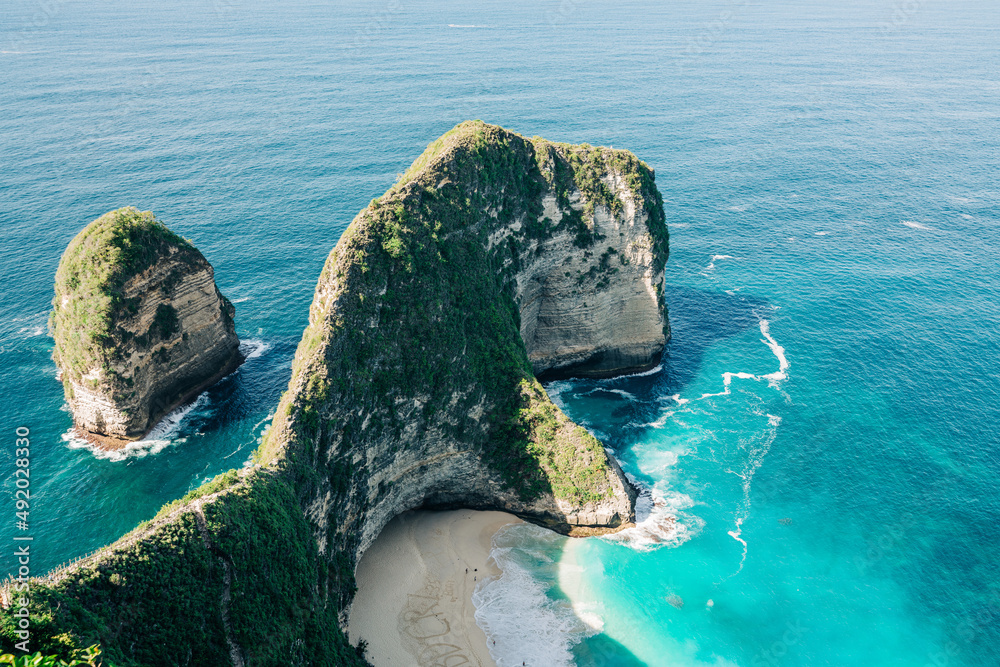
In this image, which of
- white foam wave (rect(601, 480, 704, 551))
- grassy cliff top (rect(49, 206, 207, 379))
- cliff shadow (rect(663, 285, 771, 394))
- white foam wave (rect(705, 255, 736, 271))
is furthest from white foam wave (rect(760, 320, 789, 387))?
grassy cliff top (rect(49, 206, 207, 379))

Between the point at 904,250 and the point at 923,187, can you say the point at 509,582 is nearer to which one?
the point at 904,250

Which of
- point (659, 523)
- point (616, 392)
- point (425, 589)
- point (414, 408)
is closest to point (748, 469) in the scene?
point (659, 523)

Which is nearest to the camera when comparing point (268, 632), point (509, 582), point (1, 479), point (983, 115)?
point (268, 632)

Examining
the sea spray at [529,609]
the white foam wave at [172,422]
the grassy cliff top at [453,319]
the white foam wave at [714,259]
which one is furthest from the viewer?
the white foam wave at [714,259]

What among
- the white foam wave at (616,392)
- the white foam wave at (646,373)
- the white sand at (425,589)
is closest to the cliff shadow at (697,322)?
the white foam wave at (646,373)

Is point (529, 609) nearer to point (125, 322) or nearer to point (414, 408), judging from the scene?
point (414, 408)

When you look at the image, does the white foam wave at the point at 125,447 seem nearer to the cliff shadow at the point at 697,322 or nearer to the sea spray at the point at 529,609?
the sea spray at the point at 529,609

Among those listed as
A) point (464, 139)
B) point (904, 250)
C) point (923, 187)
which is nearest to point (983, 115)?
point (923, 187)

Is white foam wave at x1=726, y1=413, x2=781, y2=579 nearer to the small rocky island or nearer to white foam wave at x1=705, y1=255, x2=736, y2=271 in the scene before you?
white foam wave at x1=705, y1=255, x2=736, y2=271
